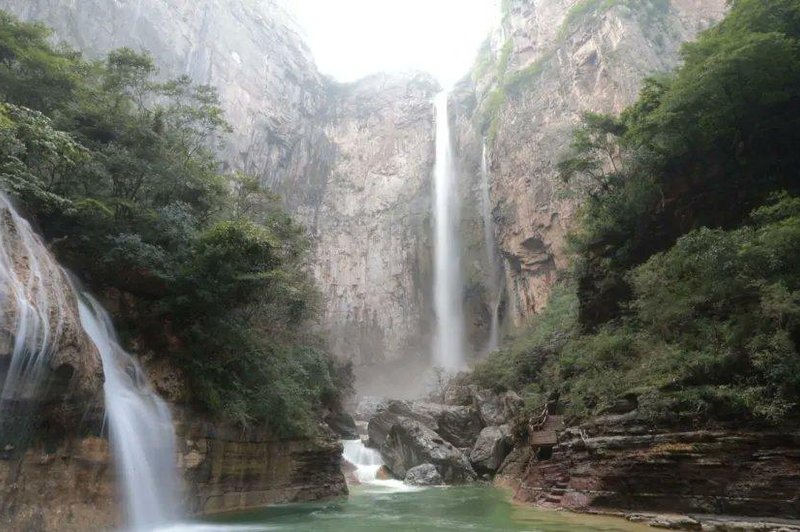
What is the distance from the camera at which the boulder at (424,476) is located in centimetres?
1877

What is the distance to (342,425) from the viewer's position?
2614 centimetres

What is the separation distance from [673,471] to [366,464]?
16.5 m

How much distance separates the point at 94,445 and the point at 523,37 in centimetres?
4133

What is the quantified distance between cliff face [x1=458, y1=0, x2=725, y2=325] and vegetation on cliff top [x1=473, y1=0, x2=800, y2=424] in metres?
13.0

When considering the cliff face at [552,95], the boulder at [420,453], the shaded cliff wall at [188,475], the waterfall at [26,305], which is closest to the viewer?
the waterfall at [26,305]

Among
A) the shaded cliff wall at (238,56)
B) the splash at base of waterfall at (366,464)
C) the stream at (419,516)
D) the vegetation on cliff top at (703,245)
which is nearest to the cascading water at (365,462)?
the splash at base of waterfall at (366,464)

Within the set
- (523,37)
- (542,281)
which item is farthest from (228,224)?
(523,37)

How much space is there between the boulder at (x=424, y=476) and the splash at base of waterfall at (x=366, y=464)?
0.37 meters

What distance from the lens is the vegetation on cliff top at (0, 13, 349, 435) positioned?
35.8 ft

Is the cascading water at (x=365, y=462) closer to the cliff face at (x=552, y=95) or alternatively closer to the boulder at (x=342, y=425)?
the boulder at (x=342, y=425)

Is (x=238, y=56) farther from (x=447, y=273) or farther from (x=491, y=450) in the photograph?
(x=491, y=450)

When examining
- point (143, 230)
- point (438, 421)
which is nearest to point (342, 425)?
point (438, 421)

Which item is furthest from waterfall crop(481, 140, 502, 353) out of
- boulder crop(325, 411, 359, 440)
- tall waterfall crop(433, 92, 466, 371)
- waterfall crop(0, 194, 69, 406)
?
waterfall crop(0, 194, 69, 406)

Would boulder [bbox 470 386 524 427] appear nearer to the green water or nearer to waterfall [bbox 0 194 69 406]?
the green water
